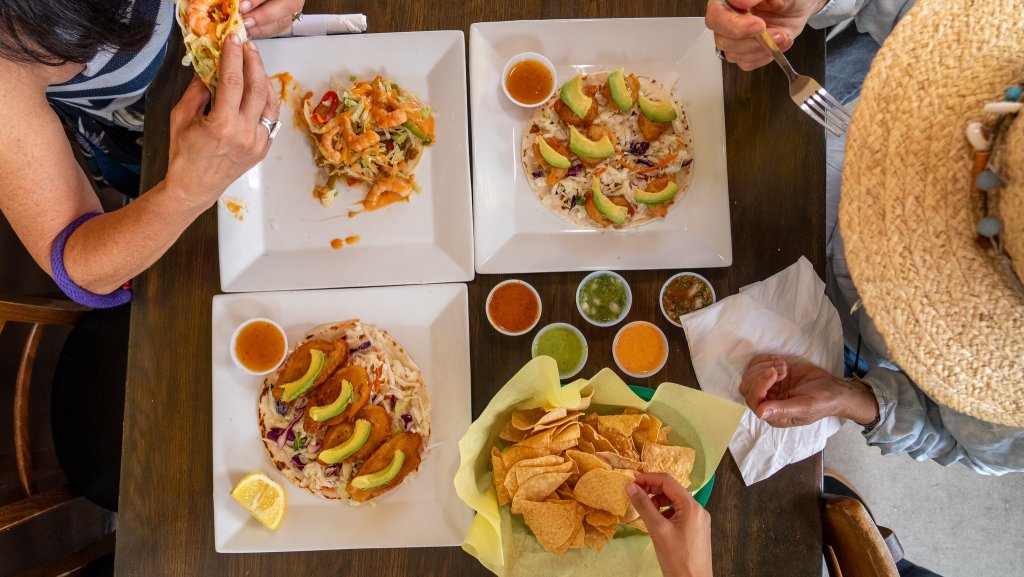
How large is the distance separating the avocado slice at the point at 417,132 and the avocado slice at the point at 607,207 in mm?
561

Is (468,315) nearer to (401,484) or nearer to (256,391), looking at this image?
(401,484)

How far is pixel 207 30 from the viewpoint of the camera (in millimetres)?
1604

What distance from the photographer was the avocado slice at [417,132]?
2.05 metres

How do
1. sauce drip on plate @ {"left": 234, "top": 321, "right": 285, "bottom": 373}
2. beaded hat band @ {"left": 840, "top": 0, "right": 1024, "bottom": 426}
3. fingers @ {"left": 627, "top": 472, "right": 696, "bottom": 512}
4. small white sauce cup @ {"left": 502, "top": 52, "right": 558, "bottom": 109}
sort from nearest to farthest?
beaded hat band @ {"left": 840, "top": 0, "right": 1024, "bottom": 426} → fingers @ {"left": 627, "top": 472, "right": 696, "bottom": 512} → sauce drip on plate @ {"left": 234, "top": 321, "right": 285, "bottom": 373} → small white sauce cup @ {"left": 502, "top": 52, "right": 558, "bottom": 109}

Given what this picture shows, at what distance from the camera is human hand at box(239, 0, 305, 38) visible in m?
1.87

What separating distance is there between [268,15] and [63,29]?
572mm

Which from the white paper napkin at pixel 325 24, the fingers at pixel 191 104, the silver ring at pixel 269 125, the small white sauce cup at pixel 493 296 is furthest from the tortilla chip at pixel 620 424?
the white paper napkin at pixel 325 24

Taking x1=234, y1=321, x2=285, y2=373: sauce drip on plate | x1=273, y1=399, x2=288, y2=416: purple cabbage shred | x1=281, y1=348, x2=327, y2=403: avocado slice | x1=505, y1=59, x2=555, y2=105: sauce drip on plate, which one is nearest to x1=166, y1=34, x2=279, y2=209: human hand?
x1=234, y1=321, x2=285, y2=373: sauce drip on plate

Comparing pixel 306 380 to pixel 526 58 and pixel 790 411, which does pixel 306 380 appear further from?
pixel 790 411

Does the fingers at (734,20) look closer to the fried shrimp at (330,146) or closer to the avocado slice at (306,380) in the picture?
the fried shrimp at (330,146)

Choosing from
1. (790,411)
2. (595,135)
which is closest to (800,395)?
(790,411)

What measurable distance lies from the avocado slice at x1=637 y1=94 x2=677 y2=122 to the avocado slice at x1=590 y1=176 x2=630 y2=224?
284mm

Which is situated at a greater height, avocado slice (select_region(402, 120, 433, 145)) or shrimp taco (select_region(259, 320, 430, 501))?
avocado slice (select_region(402, 120, 433, 145))

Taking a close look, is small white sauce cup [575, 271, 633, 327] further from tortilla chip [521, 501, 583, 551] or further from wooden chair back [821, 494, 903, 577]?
wooden chair back [821, 494, 903, 577]
